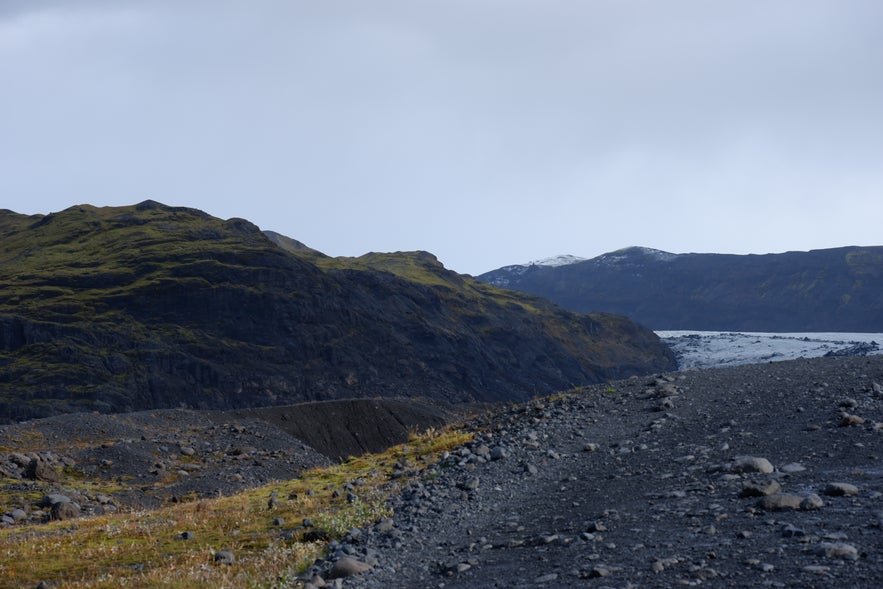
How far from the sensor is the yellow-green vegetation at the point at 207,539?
1113 cm

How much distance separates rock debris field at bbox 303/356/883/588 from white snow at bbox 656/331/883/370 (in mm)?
115261

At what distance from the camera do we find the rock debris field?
784 centimetres

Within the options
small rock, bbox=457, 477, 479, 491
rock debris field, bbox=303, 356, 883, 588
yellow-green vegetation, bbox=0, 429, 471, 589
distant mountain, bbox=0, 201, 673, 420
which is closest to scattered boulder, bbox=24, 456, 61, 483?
yellow-green vegetation, bbox=0, 429, 471, 589

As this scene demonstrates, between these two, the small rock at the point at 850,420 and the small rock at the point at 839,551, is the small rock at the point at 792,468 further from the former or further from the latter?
the small rock at the point at 839,551

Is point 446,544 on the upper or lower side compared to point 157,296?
lower

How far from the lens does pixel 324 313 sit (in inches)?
4080

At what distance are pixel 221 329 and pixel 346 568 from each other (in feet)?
292

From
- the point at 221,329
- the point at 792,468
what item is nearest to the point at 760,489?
the point at 792,468

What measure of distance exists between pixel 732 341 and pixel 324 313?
9064 cm

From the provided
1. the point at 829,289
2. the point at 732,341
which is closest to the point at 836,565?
the point at 732,341

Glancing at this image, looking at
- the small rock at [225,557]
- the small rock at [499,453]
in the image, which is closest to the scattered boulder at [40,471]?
the small rock at [225,557]

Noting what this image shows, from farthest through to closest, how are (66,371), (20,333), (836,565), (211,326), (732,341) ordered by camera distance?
(732,341), (211,326), (20,333), (66,371), (836,565)

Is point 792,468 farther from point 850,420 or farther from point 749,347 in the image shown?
point 749,347

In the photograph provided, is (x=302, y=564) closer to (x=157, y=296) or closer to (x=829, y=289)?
(x=157, y=296)
